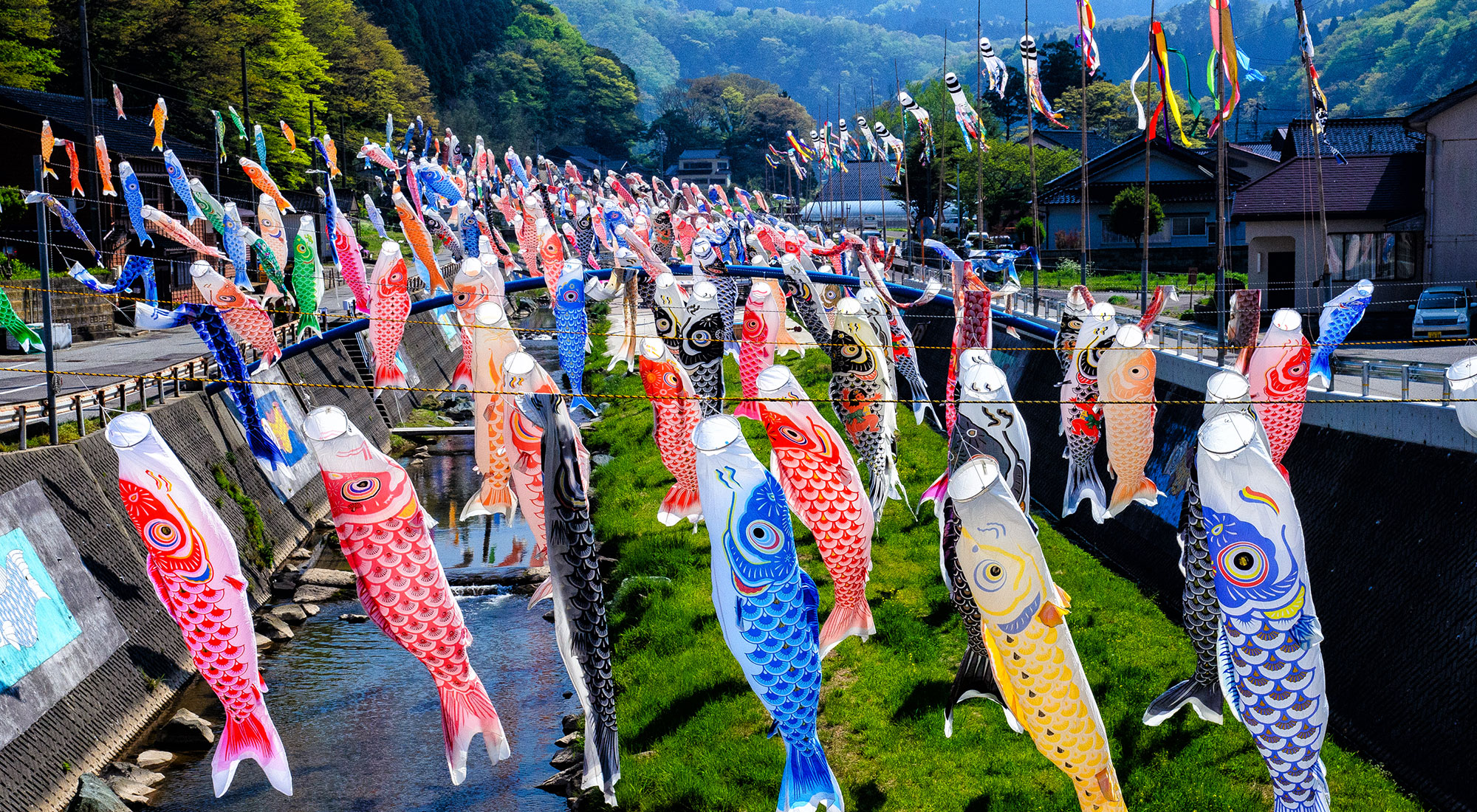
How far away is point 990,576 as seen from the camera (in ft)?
32.1

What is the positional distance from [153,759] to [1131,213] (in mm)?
43121

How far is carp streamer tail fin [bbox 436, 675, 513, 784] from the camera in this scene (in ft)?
34.0

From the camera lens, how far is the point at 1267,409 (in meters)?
13.1

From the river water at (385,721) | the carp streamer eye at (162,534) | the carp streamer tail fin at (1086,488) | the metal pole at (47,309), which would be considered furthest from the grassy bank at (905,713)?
the metal pole at (47,309)

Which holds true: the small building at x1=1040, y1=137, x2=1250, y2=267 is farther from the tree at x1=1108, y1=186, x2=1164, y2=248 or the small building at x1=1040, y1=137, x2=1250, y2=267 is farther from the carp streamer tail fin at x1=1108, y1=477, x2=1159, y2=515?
the carp streamer tail fin at x1=1108, y1=477, x2=1159, y2=515

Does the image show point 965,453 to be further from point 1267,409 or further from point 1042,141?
point 1042,141

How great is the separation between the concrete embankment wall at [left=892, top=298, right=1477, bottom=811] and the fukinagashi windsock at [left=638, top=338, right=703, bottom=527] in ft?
14.6

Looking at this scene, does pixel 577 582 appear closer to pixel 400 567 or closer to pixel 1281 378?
pixel 400 567

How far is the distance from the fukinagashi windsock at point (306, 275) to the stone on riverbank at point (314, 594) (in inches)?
189

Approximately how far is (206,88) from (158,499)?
45.6 meters

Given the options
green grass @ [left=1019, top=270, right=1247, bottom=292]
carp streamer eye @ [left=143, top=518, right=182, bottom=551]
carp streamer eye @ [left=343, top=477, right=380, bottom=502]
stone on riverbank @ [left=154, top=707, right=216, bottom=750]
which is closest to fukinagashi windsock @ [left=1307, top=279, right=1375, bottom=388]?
carp streamer eye @ [left=343, top=477, right=380, bottom=502]

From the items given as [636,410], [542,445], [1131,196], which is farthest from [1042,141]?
[542,445]

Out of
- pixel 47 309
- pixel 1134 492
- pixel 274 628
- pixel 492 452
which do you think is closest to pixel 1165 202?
pixel 1134 492

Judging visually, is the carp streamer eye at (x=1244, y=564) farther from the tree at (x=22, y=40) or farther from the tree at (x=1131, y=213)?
the tree at (x=22, y=40)
